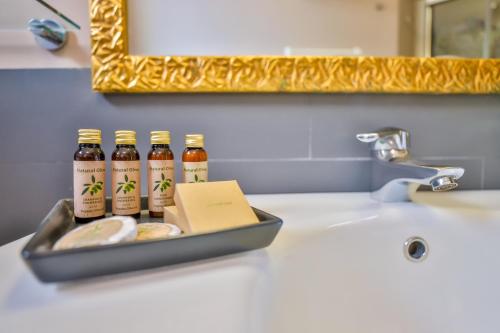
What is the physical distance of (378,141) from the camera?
61cm

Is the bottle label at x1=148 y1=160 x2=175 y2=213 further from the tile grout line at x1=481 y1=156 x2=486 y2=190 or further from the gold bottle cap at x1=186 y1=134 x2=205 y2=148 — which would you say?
the tile grout line at x1=481 y1=156 x2=486 y2=190

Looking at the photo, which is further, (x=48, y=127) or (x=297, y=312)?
(x=48, y=127)

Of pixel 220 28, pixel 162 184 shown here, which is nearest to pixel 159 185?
pixel 162 184

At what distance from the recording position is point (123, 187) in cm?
46

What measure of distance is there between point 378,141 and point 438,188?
163mm

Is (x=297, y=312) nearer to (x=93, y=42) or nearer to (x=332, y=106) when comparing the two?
(x=332, y=106)

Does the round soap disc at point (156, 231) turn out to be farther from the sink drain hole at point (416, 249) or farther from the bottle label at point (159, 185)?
the sink drain hole at point (416, 249)

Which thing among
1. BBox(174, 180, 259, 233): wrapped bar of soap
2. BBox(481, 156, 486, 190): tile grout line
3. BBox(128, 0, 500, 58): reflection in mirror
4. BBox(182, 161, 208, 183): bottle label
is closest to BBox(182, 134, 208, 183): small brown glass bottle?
BBox(182, 161, 208, 183): bottle label

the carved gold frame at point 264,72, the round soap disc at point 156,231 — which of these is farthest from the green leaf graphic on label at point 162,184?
the carved gold frame at point 264,72

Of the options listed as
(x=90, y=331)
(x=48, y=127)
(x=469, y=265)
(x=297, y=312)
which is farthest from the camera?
(x=48, y=127)

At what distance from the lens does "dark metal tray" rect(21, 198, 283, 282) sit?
0.25 meters

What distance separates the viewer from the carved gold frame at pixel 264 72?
604 millimetres

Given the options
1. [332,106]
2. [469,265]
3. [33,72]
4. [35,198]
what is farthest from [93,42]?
[469,265]

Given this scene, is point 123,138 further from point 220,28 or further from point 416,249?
point 416,249
